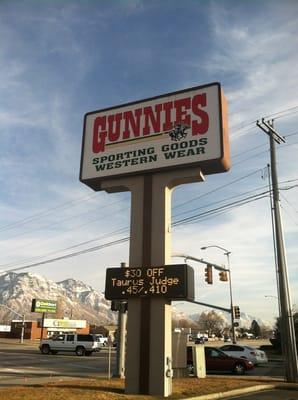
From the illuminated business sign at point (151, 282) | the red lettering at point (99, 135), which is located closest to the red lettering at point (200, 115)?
the red lettering at point (99, 135)

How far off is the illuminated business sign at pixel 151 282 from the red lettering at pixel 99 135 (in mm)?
5348

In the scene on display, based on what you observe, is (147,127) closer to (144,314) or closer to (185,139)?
(185,139)

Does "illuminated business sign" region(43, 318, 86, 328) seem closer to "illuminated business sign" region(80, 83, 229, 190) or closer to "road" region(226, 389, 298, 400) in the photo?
"illuminated business sign" region(80, 83, 229, 190)

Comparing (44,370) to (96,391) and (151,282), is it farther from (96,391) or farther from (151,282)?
(151,282)

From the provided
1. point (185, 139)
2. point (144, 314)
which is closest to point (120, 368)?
point (144, 314)

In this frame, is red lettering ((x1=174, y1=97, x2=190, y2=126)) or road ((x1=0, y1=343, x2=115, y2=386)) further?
road ((x1=0, y1=343, x2=115, y2=386))

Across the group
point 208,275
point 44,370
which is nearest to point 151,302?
point 44,370

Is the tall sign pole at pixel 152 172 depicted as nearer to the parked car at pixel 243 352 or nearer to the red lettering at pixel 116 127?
the red lettering at pixel 116 127

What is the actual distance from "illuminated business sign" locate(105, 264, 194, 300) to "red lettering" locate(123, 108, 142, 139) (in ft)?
18.4

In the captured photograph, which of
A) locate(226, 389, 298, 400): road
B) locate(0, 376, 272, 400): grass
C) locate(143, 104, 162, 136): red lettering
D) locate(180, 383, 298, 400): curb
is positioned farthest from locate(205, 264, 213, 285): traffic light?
locate(143, 104, 162, 136): red lettering

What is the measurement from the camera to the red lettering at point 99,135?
19.5m

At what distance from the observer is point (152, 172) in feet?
59.3

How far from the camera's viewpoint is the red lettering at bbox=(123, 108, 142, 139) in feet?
62.1

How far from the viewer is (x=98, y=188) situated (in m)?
19.8
